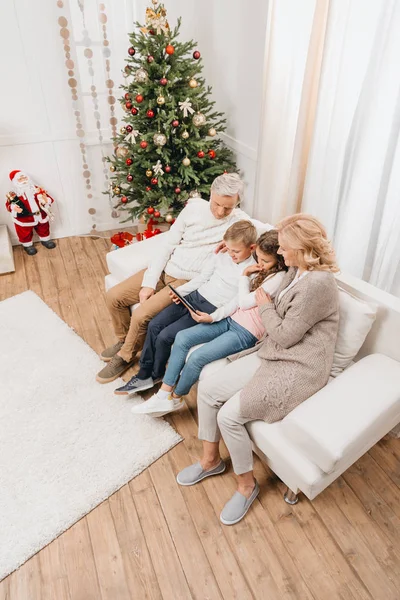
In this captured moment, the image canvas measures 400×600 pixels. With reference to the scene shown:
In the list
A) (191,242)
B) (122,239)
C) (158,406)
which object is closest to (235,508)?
(158,406)

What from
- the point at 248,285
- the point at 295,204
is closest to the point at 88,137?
the point at 295,204

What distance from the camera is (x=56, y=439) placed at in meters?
2.12

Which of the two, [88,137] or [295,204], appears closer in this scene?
[295,204]

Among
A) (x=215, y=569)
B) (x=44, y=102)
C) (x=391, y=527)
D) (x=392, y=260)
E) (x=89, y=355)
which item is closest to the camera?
(x=215, y=569)

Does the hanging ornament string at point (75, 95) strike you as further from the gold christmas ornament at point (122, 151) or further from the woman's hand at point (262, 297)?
the woman's hand at point (262, 297)

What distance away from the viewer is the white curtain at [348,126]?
1938mm

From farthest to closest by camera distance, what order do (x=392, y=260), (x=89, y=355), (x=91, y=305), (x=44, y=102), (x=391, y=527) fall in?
(x=44, y=102), (x=91, y=305), (x=89, y=355), (x=392, y=260), (x=391, y=527)

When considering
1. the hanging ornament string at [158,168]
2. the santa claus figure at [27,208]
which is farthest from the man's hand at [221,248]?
the santa claus figure at [27,208]

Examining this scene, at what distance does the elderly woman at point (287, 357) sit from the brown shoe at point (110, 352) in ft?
2.97

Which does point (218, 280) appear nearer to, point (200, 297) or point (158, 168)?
point (200, 297)

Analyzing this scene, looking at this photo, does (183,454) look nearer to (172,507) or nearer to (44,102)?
(172,507)

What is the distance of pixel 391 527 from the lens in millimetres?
1765

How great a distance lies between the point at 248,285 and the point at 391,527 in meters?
1.20

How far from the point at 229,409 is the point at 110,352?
1.08 meters
